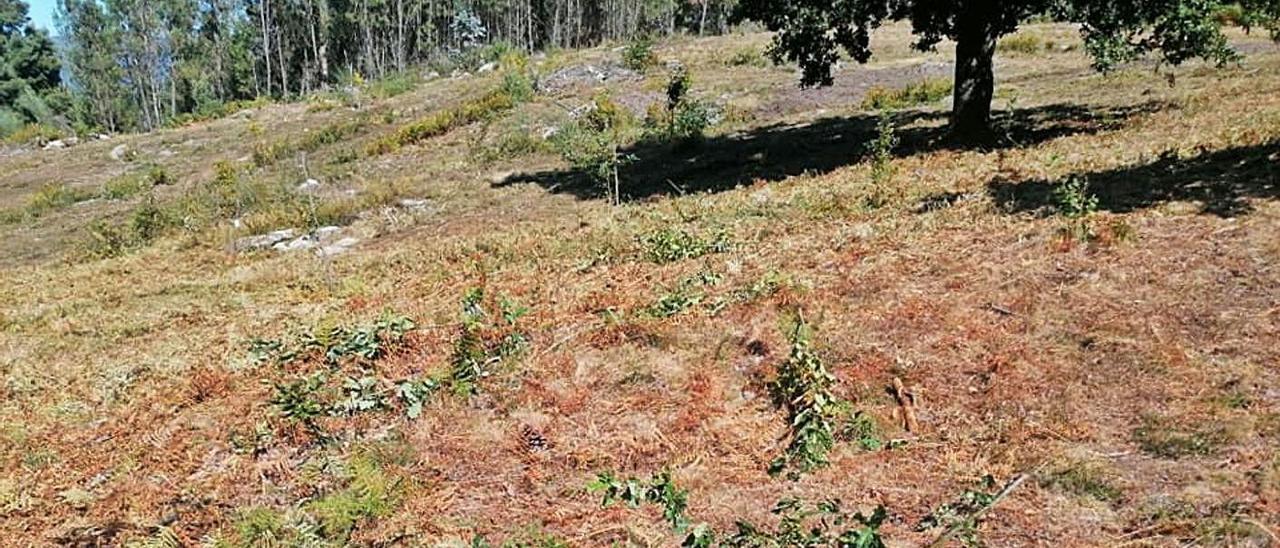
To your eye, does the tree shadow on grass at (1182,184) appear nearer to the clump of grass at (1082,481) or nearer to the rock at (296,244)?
the clump of grass at (1082,481)

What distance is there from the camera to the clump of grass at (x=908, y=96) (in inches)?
761

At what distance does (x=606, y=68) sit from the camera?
98.6ft

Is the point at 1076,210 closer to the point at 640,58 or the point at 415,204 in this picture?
the point at 415,204

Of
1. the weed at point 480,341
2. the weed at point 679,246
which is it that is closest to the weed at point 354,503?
the weed at point 480,341

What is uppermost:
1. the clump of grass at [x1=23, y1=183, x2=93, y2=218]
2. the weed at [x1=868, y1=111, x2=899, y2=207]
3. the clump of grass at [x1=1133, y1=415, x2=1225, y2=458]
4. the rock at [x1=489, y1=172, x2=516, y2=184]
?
the weed at [x1=868, y1=111, x2=899, y2=207]

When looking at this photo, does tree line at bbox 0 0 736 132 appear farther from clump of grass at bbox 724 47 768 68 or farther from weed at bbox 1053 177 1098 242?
weed at bbox 1053 177 1098 242

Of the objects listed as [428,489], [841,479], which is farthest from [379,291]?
[841,479]

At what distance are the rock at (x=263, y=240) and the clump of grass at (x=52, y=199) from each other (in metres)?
10.5

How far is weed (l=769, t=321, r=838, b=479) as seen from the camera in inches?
184

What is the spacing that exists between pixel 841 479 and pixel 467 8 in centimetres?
7142

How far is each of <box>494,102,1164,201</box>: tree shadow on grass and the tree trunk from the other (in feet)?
1.09

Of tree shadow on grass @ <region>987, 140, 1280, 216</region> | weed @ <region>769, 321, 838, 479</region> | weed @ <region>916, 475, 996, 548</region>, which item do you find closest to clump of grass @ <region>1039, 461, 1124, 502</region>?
weed @ <region>916, 475, 996, 548</region>

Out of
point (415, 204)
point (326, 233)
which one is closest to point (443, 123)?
point (415, 204)

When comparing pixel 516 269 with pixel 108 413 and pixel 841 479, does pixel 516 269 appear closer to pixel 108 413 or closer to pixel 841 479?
pixel 108 413
